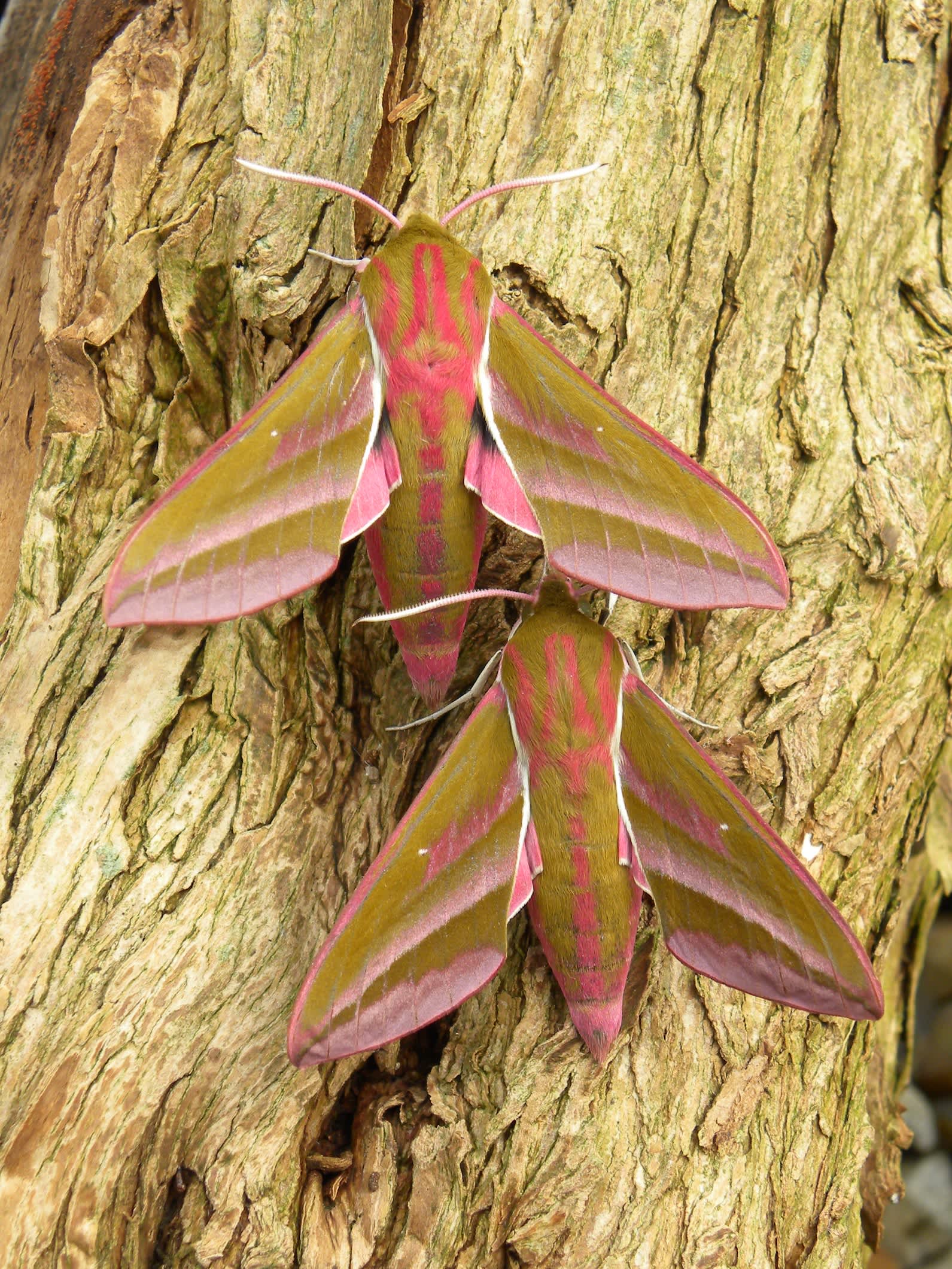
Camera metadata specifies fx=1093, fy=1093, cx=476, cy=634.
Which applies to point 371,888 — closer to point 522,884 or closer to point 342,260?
point 522,884

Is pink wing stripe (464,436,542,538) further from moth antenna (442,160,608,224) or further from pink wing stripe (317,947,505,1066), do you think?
pink wing stripe (317,947,505,1066)

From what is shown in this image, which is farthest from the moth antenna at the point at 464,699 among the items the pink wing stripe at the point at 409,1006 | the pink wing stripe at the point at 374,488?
the pink wing stripe at the point at 409,1006

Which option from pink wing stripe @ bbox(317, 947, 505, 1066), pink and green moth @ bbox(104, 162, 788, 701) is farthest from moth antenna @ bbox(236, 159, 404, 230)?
pink wing stripe @ bbox(317, 947, 505, 1066)

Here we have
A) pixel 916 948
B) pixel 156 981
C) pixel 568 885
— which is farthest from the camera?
pixel 916 948

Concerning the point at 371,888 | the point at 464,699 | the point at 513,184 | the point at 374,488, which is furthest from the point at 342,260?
the point at 371,888

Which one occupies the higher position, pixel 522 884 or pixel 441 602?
pixel 441 602

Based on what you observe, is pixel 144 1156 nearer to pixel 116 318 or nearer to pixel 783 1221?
pixel 783 1221

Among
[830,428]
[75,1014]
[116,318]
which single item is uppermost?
[116,318]

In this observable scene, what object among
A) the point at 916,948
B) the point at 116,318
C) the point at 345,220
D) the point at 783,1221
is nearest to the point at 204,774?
the point at 116,318
